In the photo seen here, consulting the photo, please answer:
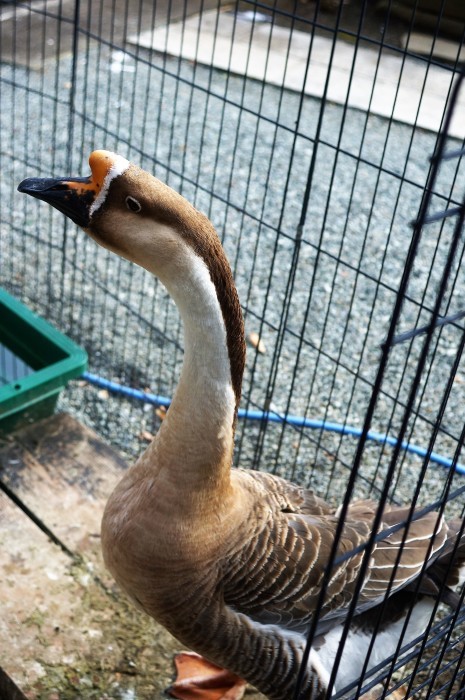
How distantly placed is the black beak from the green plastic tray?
4.10 feet

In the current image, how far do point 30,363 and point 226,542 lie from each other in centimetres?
160

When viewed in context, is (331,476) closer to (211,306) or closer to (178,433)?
(178,433)

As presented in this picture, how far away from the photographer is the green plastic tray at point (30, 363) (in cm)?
294

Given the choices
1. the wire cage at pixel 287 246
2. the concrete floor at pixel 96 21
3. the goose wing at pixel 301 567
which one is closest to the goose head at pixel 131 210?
the wire cage at pixel 287 246

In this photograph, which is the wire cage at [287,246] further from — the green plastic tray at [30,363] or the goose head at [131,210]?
the goose head at [131,210]

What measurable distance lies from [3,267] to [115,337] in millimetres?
759

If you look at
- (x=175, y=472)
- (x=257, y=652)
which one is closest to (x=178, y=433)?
(x=175, y=472)

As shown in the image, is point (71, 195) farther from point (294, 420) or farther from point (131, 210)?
point (294, 420)

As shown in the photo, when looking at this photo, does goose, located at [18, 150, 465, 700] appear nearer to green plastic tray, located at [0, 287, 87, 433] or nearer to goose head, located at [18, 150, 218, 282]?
goose head, located at [18, 150, 218, 282]

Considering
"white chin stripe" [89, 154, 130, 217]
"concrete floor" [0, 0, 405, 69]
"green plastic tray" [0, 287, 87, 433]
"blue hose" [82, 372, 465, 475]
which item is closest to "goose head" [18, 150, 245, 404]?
"white chin stripe" [89, 154, 130, 217]

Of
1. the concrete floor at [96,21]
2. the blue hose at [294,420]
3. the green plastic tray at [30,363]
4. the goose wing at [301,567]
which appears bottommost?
the blue hose at [294,420]

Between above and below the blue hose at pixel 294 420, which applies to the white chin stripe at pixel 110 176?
above

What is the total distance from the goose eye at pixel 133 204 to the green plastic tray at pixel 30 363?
1327 millimetres

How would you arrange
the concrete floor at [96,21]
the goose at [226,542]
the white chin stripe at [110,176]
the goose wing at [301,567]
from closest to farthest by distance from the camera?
the white chin stripe at [110,176] → the goose at [226,542] → the goose wing at [301,567] → the concrete floor at [96,21]
